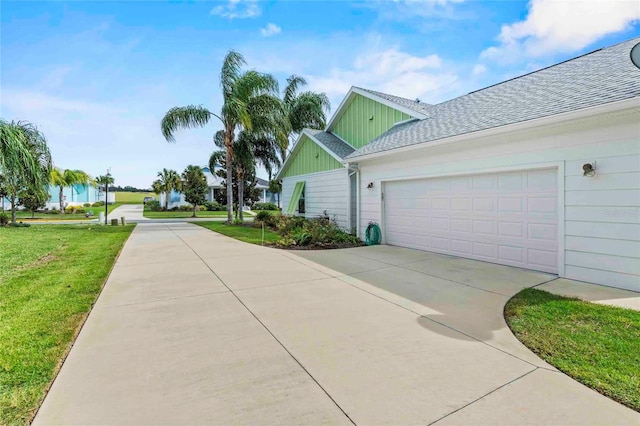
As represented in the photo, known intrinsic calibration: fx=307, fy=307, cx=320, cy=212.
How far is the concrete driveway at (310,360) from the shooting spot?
2.18 metres

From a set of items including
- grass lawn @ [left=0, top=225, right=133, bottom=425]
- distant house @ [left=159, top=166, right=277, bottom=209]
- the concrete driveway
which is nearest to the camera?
the concrete driveway

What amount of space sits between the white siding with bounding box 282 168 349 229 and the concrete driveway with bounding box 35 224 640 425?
6.81 meters

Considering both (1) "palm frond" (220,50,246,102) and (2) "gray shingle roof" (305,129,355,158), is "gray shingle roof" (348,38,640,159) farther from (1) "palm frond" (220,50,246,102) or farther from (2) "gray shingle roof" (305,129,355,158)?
(1) "palm frond" (220,50,246,102)

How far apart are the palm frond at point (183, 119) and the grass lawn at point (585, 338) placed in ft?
54.5

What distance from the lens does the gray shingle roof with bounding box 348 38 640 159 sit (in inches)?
226

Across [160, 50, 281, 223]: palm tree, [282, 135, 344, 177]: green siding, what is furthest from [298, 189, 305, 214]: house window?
[160, 50, 281, 223]: palm tree

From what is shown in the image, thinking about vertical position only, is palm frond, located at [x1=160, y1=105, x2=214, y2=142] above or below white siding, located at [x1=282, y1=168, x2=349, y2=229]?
above

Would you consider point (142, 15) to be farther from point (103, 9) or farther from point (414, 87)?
point (414, 87)

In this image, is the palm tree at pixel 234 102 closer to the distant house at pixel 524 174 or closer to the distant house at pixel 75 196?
the distant house at pixel 524 174

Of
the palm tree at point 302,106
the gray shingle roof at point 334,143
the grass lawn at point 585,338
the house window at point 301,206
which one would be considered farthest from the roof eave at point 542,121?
the palm tree at point 302,106

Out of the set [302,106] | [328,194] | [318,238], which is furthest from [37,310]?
[302,106]

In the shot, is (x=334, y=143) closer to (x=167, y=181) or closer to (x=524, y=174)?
(x=524, y=174)

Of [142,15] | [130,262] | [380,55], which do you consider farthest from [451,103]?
[130,262]

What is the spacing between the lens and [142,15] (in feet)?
31.2
